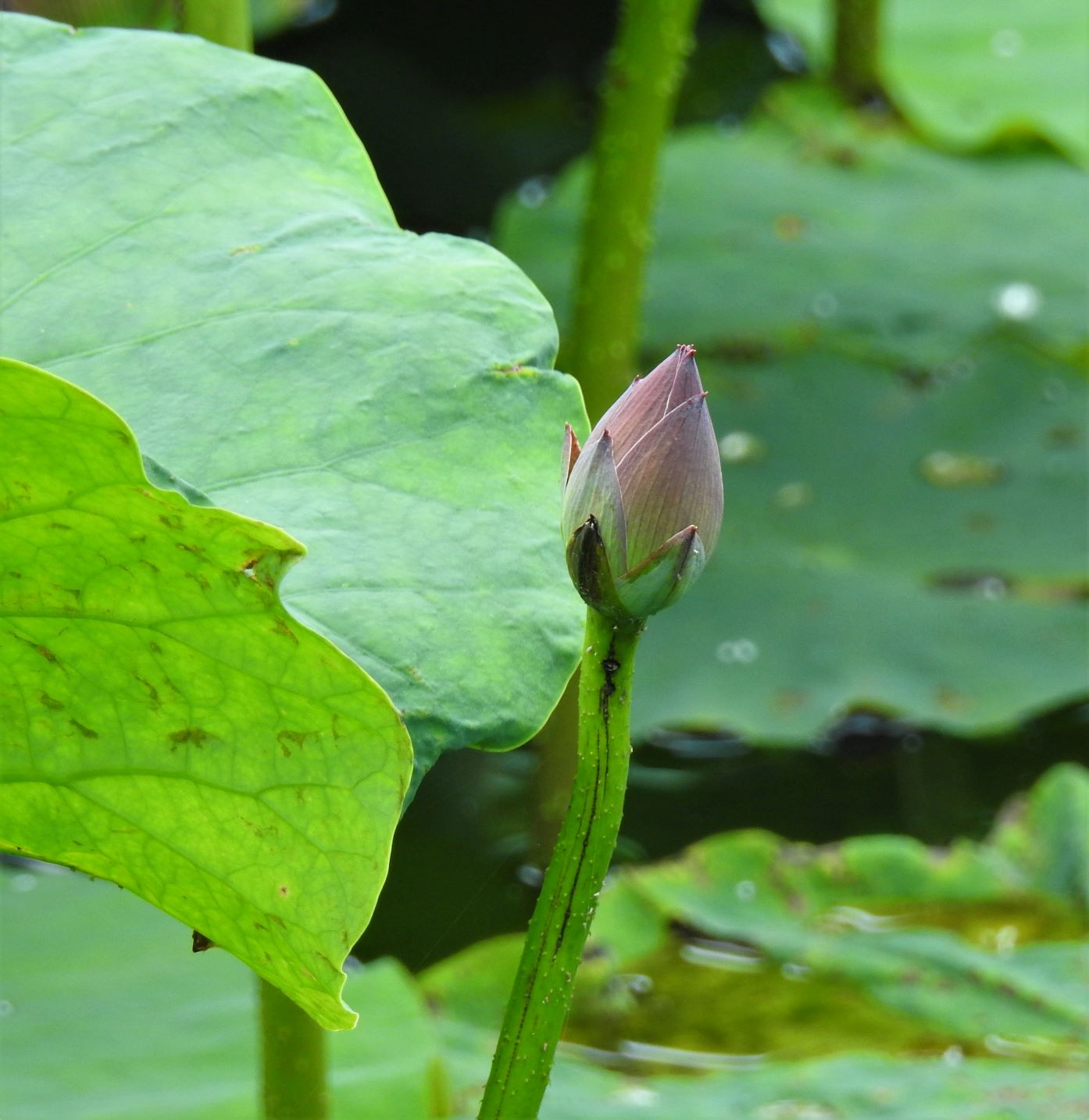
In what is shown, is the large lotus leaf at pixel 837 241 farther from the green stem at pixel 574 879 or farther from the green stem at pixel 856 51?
the green stem at pixel 574 879

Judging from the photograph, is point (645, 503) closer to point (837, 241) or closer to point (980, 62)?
point (837, 241)

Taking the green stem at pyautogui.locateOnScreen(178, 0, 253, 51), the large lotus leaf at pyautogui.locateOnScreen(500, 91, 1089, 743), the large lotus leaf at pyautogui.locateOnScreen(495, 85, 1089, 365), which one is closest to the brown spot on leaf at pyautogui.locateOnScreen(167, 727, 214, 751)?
the green stem at pyautogui.locateOnScreen(178, 0, 253, 51)

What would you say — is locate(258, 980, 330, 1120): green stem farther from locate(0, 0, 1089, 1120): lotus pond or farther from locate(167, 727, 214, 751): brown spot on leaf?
locate(167, 727, 214, 751): brown spot on leaf

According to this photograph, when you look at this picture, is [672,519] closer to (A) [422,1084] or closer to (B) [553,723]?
(A) [422,1084]

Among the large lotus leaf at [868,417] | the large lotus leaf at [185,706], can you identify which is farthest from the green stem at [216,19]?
the large lotus leaf at [868,417]

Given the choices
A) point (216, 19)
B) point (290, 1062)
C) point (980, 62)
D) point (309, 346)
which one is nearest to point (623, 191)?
point (216, 19)

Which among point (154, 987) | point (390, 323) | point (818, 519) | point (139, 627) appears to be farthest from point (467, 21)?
point (139, 627)
